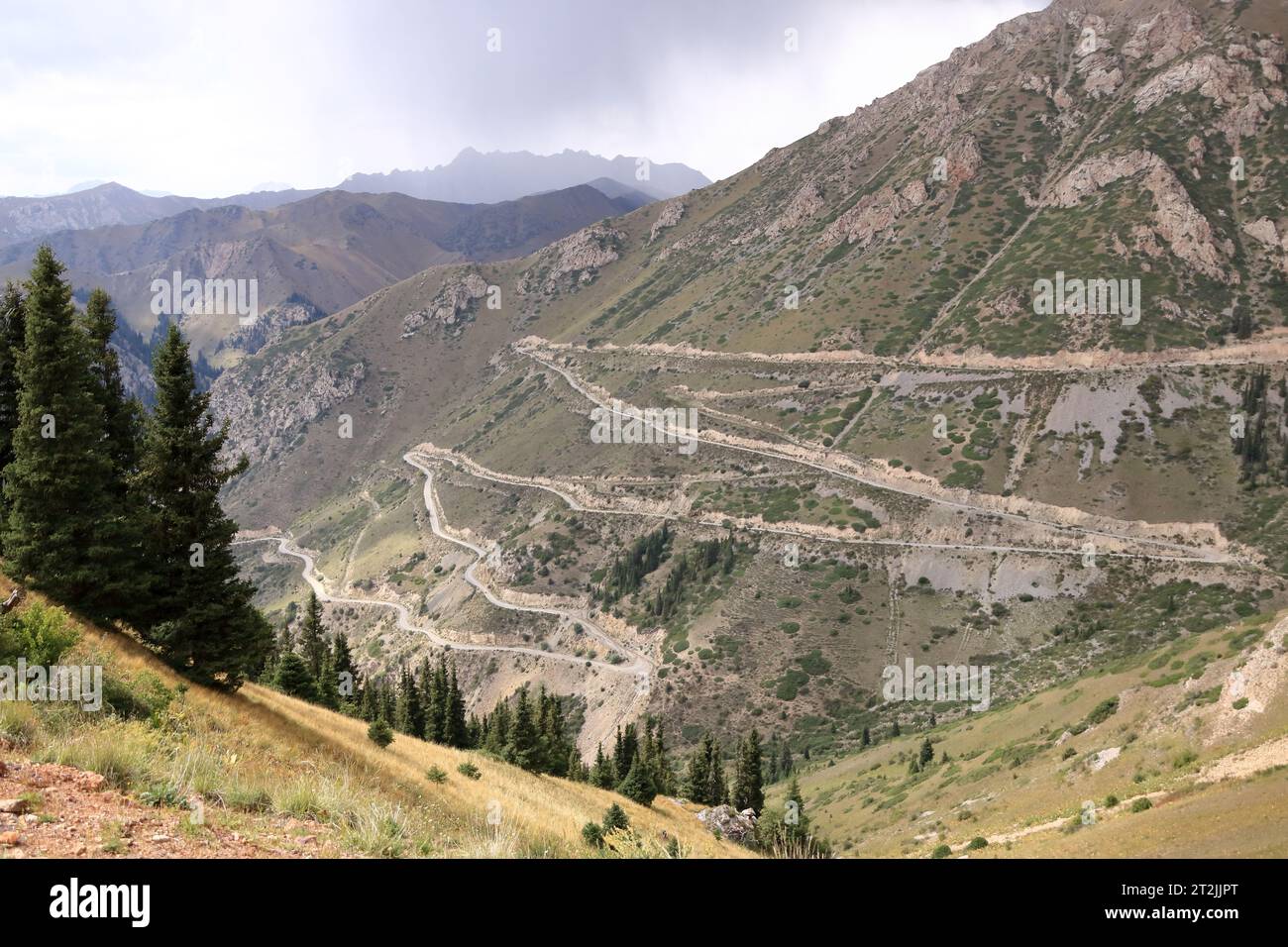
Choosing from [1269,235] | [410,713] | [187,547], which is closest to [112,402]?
[187,547]

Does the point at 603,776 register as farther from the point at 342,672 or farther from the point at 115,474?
the point at 115,474

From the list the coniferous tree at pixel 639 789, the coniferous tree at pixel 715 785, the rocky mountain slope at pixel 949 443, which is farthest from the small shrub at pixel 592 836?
the rocky mountain slope at pixel 949 443

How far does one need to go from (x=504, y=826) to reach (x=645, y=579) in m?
99.8

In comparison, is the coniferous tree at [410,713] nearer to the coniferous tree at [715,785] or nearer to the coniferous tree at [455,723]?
the coniferous tree at [455,723]

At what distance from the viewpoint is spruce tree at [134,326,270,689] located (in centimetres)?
2014

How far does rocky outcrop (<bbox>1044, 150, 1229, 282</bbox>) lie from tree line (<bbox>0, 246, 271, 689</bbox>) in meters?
155

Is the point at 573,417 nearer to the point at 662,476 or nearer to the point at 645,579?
the point at 662,476

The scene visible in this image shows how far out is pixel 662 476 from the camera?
130375 millimetres

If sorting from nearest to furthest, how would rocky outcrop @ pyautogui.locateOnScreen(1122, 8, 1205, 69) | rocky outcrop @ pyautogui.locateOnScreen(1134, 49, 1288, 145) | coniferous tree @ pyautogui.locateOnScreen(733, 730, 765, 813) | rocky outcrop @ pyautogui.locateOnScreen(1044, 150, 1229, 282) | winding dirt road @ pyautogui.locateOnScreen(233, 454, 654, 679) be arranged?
1. coniferous tree @ pyautogui.locateOnScreen(733, 730, 765, 813)
2. winding dirt road @ pyautogui.locateOnScreen(233, 454, 654, 679)
3. rocky outcrop @ pyautogui.locateOnScreen(1044, 150, 1229, 282)
4. rocky outcrop @ pyautogui.locateOnScreen(1134, 49, 1288, 145)
5. rocky outcrop @ pyautogui.locateOnScreen(1122, 8, 1205, 69)

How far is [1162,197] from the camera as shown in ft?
449

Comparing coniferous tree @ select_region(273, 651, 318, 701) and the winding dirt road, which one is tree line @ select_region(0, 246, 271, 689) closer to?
coniferous tree @ select_region(273, 651, 318, 701)

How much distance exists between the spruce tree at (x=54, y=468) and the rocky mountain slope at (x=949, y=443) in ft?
226

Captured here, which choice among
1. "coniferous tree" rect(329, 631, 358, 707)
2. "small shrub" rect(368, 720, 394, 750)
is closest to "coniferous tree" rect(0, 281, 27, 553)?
"small shrub" rect(368, 720, 394, 750)
